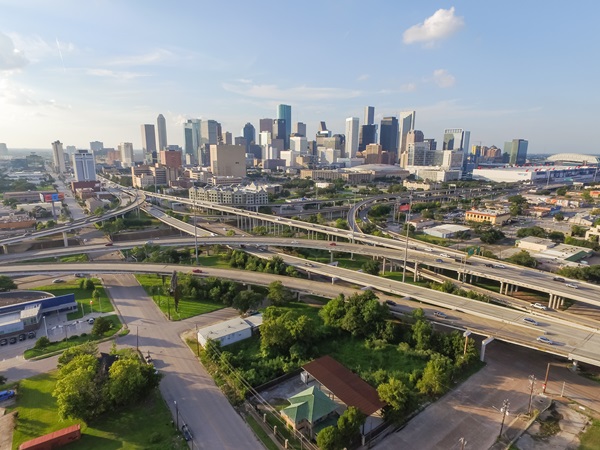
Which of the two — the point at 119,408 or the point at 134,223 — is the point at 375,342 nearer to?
the point at 119,408

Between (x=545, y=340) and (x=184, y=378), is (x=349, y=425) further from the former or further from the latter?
(x=545, y=340)

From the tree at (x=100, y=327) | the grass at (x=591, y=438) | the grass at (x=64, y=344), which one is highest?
the tree at (x=100, y=327)

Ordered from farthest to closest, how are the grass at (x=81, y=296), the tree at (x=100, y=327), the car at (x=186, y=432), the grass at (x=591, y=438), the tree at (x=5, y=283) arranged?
the tree at (x=5, y=283), the grass at (x=81, y=296), the tree at (x=100, y=327), the car at (x=186, y=432), the grass at (x=591, y=438)

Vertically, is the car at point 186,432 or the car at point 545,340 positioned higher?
the car at point 545,340

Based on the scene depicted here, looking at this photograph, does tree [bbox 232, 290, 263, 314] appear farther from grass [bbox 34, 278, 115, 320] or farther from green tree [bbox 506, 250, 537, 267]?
green tree [bbox 506, 250, 537, 267]

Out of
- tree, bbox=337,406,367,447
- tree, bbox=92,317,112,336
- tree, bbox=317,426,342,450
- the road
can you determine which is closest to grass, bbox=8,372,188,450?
the road

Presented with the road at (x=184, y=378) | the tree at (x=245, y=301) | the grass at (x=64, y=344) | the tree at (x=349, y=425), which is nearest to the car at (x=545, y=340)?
the tree at (x=349, y=425)

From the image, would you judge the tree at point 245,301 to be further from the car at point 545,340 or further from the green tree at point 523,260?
the green tree at point 523,260
